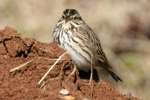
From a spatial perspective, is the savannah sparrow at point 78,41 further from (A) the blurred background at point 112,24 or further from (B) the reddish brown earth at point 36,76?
(A) the blurred background at point 112,24

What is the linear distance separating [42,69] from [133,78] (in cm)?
489

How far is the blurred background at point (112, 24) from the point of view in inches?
516

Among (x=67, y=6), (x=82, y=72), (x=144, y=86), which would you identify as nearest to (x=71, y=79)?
(x=82, y=72)

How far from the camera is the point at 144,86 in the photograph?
12969mm

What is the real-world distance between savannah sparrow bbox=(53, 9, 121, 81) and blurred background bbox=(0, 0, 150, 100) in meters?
1.74

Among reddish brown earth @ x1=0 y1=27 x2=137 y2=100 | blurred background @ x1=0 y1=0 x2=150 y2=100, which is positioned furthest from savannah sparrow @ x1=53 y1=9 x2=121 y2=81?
blurred background @ x1=0 y1=0 x2=150 y2=100

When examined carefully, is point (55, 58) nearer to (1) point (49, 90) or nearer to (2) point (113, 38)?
(1) point (49, 90)

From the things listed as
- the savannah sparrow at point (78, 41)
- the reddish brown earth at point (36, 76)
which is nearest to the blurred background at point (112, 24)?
the savannah sparrow at point (78, 41)

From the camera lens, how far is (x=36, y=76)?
820 centimetres

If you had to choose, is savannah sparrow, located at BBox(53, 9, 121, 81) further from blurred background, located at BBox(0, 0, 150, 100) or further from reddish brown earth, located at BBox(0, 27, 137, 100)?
blurred background, located at BBox(0, 0, 150, 100)

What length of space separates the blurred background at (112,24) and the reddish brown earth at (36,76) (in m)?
3.94

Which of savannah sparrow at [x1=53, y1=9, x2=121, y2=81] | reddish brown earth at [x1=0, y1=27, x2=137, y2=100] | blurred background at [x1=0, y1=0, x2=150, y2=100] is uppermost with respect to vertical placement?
blurred background at [x1=0, y1=0, x2=150, y2=100]

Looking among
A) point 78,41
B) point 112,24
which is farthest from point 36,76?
point 112,24

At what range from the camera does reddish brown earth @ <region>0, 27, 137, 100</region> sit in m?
7.79
